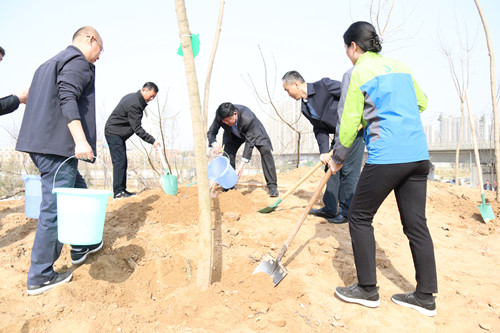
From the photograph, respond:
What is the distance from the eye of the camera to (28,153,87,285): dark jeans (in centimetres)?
207

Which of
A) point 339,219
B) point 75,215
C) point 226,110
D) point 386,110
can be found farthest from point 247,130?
point 75,215

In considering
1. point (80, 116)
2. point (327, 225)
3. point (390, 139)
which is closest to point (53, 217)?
point (80, 116)

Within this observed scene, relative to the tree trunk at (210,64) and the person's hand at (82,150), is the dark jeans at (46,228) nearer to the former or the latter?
the person's hand at (82,150)

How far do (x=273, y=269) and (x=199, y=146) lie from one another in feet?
3.66

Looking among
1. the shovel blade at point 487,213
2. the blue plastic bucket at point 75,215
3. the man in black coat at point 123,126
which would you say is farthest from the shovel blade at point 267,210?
the shovel blade at point 487,213

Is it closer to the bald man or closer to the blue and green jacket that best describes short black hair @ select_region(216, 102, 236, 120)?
the bald man

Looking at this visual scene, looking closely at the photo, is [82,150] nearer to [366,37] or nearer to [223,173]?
[366,37]

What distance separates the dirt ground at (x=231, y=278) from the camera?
182 centimetres

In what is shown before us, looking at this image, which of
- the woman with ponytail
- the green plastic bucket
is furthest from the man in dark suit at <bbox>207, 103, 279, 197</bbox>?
the woman with ponytail

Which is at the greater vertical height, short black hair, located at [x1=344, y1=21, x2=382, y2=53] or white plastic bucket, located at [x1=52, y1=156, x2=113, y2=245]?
short black hair, located at [x1=344, y1=21, x2=382, y2=53]

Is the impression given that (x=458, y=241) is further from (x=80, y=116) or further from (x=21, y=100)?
(x=21, y=100)

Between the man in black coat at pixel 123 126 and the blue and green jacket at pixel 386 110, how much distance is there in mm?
3295

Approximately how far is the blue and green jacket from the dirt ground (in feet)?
3.31

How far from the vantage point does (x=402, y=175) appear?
188 cm
